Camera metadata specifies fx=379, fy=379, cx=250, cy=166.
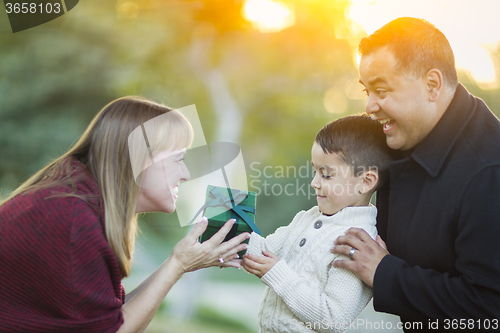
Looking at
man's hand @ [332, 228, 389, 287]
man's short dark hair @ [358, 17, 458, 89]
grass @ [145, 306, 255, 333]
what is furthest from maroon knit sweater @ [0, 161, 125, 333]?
grass @ [145, 306, 255, 333]

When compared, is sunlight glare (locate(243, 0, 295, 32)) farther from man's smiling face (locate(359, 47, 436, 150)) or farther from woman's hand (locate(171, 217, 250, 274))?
woman's hand (locate(171, 217, 250, 274))

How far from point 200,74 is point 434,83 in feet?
17.4

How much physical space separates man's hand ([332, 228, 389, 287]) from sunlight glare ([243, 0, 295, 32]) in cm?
522

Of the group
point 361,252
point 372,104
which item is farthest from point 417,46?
point 361,252

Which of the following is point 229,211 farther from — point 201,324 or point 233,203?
point 201,324

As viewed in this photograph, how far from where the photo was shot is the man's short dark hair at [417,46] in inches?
58.7

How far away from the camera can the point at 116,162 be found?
61.7 inches

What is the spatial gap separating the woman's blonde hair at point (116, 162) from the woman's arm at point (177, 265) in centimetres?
14

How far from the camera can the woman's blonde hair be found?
1.50 metres

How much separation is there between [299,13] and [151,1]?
242 centimetres

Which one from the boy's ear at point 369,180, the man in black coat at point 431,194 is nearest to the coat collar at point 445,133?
the man in black coat at point 431,194

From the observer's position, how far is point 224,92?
6.41 metres

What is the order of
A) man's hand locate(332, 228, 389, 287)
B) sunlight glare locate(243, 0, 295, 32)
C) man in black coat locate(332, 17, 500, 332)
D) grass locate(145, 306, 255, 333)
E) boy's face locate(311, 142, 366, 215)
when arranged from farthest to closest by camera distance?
sunlight glare locate(243, 0, 295, 32)
grass locate(145, 306, 255, 333)
boy's face locate(311, 142, 366, 215)
man's hand locate(332, 228, 389, 287)
man in black coat locate(332, 17, 500, 332)

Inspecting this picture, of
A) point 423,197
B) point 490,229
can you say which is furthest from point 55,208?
point 490,229
